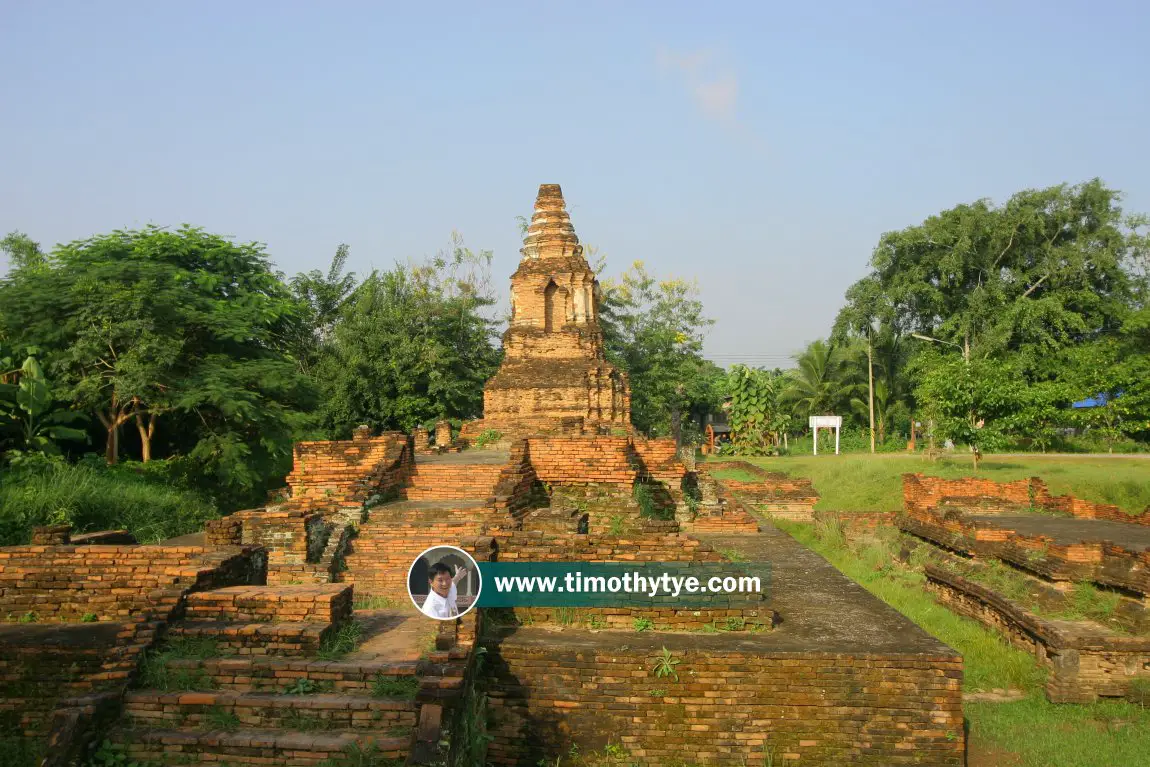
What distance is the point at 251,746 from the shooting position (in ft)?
18.4

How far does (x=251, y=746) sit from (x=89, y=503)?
859 centimetres

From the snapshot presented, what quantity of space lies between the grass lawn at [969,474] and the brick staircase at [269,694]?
14.2 m

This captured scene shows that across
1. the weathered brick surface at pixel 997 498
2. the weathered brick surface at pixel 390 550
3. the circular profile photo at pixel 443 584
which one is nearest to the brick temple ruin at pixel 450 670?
the circular profile photo at pixel 443 584

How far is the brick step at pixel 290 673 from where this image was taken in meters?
6.10

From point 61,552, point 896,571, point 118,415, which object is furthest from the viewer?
point 118,415

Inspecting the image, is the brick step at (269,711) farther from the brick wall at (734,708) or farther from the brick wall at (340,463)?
the brick wall at (340,463)

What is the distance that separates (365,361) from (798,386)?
18.8 meters

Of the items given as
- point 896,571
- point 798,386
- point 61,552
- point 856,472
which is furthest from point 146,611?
point 798,386

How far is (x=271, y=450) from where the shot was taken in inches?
713

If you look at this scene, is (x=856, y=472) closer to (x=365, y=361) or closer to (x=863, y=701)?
(x=365, y=361)

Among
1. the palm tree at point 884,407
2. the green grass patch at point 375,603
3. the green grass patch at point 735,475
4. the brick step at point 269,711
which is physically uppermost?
the palm tree at point 884,407

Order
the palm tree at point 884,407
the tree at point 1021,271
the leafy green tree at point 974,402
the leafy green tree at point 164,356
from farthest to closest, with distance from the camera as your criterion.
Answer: the palm tree at point 884,407
the tree at point 1021,271
the leafy green tree at point 974,402
the leafy green tree at point 164,356

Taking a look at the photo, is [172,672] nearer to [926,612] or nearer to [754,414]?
[926,612]

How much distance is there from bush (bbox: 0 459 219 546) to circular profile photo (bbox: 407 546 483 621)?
22.7 ft
